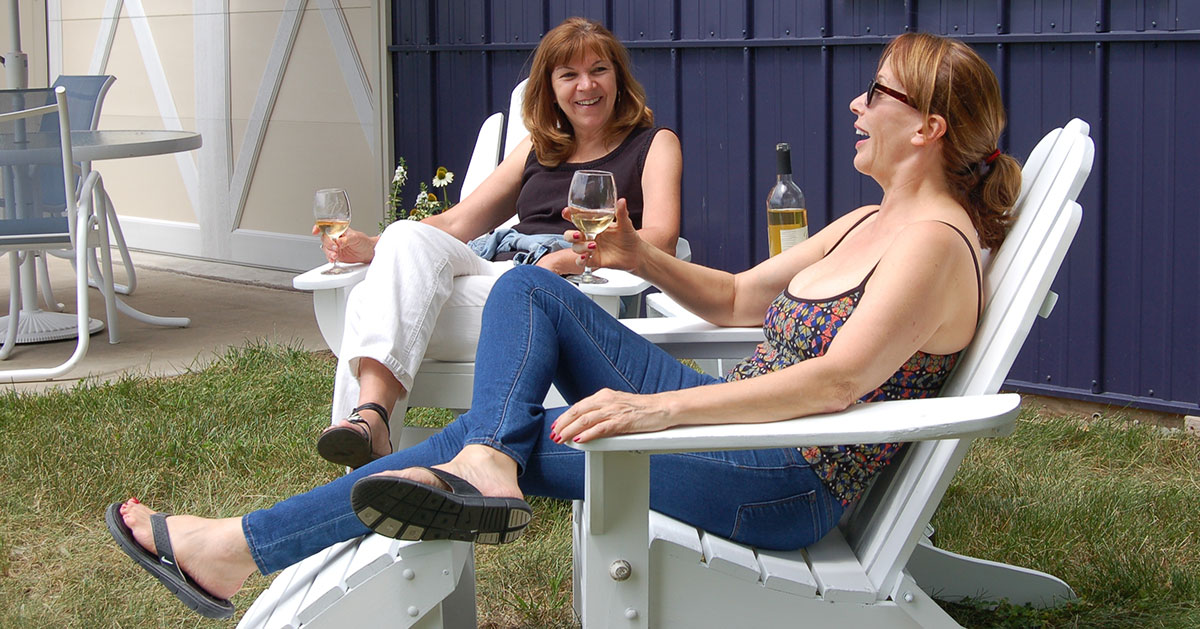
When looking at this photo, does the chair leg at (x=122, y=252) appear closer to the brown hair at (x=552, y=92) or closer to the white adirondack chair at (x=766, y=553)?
the brown hair at (x=552, y=92)

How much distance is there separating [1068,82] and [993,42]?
0.93 ft

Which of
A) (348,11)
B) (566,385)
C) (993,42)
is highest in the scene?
(348,11)

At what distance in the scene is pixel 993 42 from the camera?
4.05 metres

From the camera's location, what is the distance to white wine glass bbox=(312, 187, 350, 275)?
2988 mm

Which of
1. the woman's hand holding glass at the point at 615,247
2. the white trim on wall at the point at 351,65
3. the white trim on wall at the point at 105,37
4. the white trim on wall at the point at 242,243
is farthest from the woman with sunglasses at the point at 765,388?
the white trim on wall at the point at 105,37

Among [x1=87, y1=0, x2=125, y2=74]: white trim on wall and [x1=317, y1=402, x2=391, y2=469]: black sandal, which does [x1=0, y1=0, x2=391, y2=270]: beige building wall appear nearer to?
[x1=87, y1=0, x2=125, y2=74]: white trim on wall

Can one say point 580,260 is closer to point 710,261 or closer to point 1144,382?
point 1144,382

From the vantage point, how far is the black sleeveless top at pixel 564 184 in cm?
357

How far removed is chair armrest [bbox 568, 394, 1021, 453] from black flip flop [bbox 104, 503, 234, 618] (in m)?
0.81

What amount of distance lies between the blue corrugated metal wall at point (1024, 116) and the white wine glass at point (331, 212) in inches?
83.8

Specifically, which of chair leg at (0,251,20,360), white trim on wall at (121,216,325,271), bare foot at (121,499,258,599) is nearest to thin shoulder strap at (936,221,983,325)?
bare foot at (121,499,258,599)

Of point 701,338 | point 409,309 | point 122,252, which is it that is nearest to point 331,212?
point 409,309

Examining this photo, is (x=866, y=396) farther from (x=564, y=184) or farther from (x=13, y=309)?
(x=13, y=309)

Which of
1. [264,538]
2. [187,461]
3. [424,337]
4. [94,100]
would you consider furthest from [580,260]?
[94,100]
